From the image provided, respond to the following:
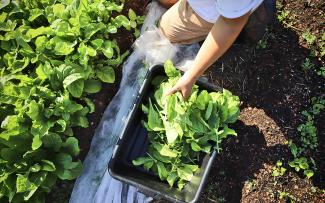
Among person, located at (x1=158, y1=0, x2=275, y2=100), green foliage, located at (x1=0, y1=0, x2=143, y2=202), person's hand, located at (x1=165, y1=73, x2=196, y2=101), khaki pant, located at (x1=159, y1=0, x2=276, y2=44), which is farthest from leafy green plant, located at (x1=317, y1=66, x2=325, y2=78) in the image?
green foliage, located at (x1=0, y1=0, x2=143, y2=202)

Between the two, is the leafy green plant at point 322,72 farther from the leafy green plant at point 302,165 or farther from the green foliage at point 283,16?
the leafy green plant at point 302,165

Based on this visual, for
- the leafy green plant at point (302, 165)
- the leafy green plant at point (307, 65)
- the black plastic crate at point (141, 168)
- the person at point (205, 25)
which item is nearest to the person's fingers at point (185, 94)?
the person at point (205, 25)

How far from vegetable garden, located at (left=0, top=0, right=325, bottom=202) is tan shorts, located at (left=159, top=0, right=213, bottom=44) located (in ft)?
0.68

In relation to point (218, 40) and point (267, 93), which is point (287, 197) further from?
point (218, 40)

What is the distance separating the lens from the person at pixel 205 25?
1.51 meters

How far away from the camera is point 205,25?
2.14 m

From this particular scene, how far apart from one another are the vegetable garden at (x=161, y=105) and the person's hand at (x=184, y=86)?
65mm

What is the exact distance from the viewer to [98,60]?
2.26 meters

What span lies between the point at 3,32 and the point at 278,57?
5.71ft

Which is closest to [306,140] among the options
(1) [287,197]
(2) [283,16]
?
(1) [287,197]

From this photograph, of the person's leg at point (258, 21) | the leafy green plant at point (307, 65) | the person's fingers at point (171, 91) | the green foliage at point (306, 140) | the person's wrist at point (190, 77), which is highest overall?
the person's leg at point (258, 21)

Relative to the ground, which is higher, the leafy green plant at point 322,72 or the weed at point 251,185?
the leafy green plant at point 322,72

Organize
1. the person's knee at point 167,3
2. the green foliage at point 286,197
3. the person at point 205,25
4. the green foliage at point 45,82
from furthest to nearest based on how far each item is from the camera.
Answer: the person's knee at point 167,3 < the green foliage at point 286,197 < the green foliage at point 45,82 < the person at point 205,25

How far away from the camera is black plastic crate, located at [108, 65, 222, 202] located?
6.63 feet
